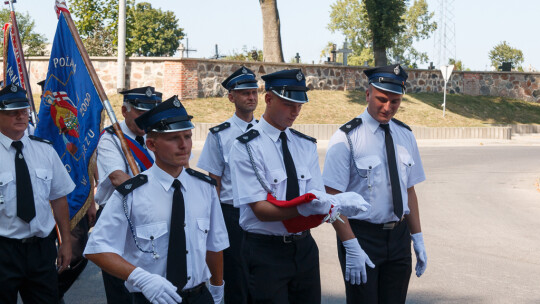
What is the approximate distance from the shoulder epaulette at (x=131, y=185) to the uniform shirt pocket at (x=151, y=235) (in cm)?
20

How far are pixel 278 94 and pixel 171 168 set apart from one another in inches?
40.5

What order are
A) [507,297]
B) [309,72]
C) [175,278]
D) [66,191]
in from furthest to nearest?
1. [309,72]
2. [507,297]
3. [66,191]
4. [175,278]

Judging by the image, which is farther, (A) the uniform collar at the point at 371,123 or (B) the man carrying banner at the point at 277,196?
(A) the uniform collar at the point at 371,123

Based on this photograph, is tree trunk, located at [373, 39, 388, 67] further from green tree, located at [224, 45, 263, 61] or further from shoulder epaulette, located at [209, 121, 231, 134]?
shoulder epaulette, located at [209, 121, 231, 134]

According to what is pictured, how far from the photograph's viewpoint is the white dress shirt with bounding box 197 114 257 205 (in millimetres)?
6062

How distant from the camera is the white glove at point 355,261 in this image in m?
4.52

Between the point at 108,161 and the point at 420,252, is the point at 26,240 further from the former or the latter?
the point at 420,252

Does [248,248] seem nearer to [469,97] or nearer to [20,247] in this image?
[20,247]

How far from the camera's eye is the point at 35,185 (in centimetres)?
503

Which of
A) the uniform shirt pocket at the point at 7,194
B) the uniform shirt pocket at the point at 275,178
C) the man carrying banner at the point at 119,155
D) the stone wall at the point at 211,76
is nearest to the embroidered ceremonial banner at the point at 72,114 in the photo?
the man carrying banner at the point at 119,155

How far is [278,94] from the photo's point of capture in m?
4.40

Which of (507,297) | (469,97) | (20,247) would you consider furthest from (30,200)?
(469,97)

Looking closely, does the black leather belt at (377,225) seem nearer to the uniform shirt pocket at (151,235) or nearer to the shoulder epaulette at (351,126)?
the shoulder epaulette at (351,126)

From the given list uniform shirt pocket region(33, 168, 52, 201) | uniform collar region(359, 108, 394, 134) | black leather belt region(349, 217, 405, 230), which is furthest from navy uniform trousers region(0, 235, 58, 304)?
uniform collar region(359, 108, 394, 134)
